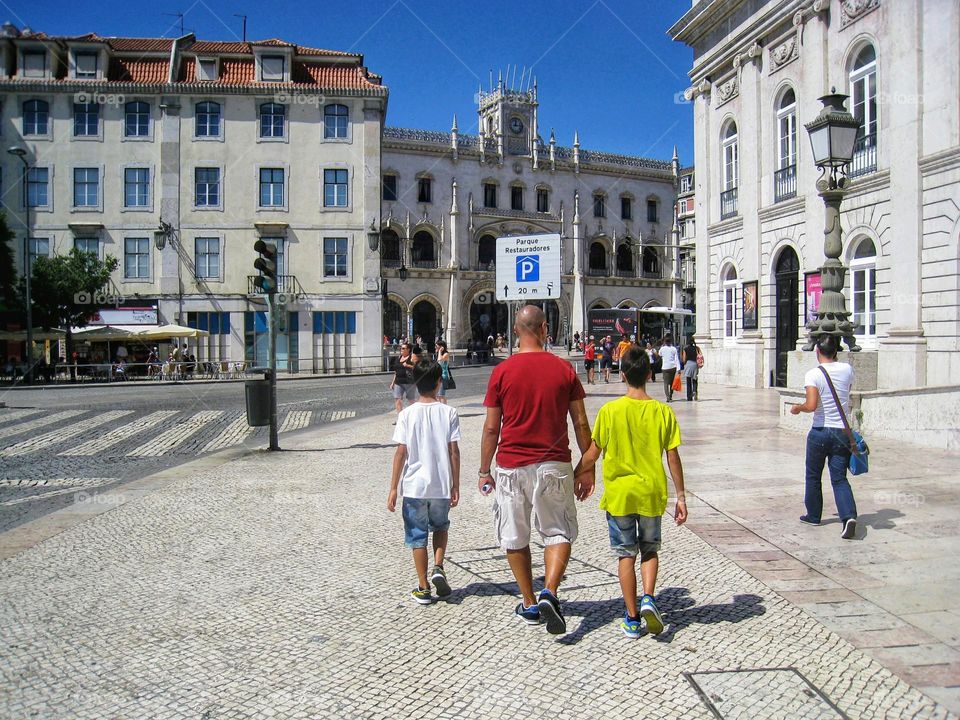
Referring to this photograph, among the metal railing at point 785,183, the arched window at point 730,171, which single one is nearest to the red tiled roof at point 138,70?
the arched window at point 730,171

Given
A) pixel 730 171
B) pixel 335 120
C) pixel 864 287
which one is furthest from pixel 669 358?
pixel 335 120

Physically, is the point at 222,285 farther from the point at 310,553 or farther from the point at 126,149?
the point at 310,553

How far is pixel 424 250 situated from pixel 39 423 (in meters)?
38.2

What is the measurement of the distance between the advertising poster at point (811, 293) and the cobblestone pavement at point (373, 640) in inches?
561

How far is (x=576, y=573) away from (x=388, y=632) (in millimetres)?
1578

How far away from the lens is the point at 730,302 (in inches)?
981

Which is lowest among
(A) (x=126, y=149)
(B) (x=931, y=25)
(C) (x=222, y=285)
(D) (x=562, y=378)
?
(D) (x=562, y=378)

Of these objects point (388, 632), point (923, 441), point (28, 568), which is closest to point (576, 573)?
point (388, 632)

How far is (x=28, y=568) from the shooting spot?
5691 mm

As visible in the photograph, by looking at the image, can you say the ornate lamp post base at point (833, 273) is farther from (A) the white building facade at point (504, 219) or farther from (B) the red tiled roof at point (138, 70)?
(A) the white building facade at point (504, 219)

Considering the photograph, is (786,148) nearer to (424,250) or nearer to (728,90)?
(728,90)

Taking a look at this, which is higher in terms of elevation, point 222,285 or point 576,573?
point 222,285

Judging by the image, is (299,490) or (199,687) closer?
(199,687)

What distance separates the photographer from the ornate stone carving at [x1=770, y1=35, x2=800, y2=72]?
20694 millimetres
